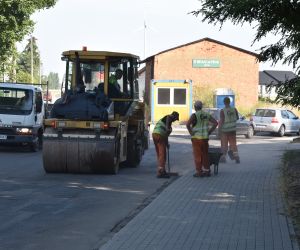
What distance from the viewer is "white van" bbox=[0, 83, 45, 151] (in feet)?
66.8

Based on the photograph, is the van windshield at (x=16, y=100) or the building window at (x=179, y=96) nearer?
the van windshield at (x=16, y=100)

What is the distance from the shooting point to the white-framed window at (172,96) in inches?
1837

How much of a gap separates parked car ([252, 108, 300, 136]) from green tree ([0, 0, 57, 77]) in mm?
13213

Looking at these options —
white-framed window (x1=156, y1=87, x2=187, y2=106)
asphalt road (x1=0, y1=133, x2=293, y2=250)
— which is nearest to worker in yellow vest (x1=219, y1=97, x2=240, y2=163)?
asphalt road (x1=0, y1=133, x2=293, y2=250)

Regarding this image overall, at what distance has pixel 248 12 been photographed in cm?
843

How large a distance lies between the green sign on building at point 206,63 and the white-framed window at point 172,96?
11066 mm

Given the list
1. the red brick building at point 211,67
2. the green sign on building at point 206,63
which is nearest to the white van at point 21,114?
the red brick building at point 211,67

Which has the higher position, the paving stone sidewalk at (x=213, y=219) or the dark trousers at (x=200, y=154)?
the dark trousers at (x=200, y=154)

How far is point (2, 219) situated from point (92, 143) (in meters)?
5.58

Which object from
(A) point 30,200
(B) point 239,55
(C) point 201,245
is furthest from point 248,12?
(B) point 239,55

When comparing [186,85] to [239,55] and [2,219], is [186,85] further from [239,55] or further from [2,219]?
[2,219]

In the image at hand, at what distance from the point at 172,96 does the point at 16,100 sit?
26.5 metres

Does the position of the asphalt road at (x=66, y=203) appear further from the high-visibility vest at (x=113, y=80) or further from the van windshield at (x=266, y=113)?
the van windshield at (x=266, y=113)

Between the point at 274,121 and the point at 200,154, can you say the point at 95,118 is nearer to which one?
the point at 200,154
